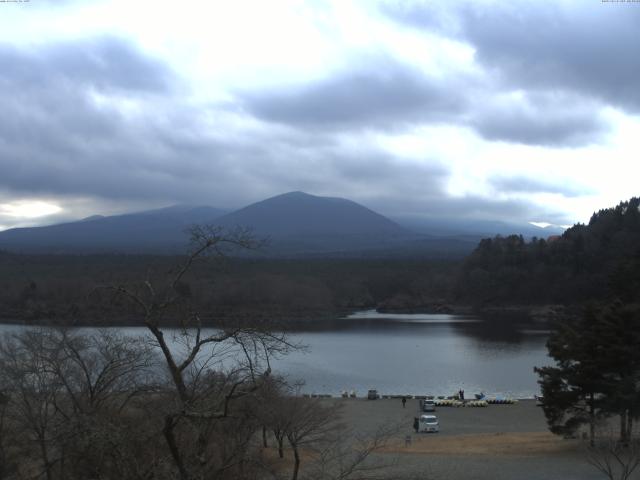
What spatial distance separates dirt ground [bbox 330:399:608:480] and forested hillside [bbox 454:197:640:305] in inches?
2225

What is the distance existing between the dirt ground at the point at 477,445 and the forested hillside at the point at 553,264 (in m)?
56.5

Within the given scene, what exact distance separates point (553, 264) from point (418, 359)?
1934 inches

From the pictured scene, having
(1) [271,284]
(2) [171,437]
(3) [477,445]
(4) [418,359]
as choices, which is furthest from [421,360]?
(2) [171,437]

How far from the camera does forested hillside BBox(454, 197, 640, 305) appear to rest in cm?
8206

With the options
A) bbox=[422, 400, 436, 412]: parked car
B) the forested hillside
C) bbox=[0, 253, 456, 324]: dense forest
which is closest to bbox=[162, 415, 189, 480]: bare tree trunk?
bbox=[422, 400, 436, 412]: parked car

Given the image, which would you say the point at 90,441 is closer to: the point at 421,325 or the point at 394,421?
the point at 394,421

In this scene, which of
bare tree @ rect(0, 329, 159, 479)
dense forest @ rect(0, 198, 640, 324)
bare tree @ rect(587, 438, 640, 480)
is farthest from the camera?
dense forest @ rect(0, 198, 640, 324)

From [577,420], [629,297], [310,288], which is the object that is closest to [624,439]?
[577,420]

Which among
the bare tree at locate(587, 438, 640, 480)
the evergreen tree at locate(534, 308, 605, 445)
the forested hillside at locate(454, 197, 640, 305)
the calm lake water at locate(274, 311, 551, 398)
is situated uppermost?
the forested hillside at locate(454, 197, 640, 305)

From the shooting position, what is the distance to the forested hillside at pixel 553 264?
82062mm

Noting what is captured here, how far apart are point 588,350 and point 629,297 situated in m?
9.82

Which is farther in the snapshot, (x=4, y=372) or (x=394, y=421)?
(x=394, y=421)

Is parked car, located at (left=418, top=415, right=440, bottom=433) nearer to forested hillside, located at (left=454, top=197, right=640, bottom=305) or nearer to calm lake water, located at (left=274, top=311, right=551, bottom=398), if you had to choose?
calm lake water, located at (left=274, top=311, right=551, bottom=398)

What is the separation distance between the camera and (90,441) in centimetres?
521
